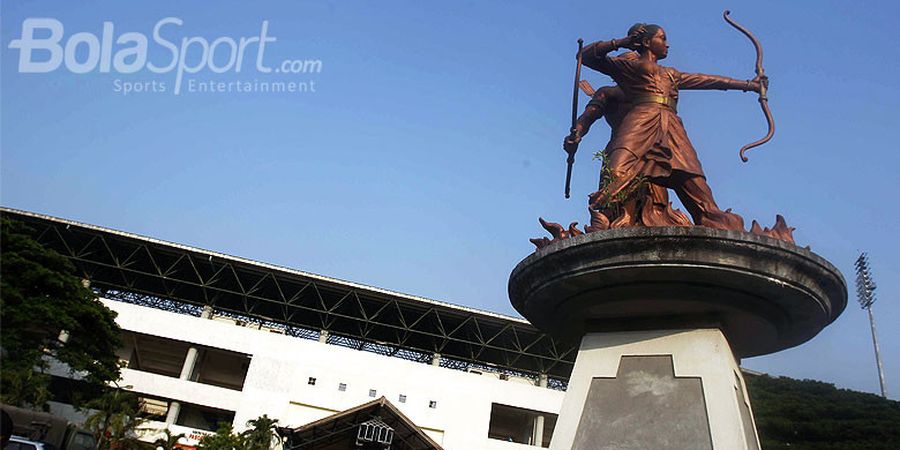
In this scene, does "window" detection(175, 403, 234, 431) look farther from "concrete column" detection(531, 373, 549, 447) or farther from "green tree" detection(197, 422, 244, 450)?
"concrete column" detection(531, 373, 549, 447)

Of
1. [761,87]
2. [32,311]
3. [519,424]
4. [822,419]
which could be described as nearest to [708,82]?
[761,87]

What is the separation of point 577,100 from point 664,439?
18.6ft

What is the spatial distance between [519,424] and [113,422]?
77.9 ft

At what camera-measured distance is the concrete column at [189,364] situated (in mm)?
31016

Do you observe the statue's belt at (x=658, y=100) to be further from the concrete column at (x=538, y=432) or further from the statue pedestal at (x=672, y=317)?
the concrete column at (x=538, y=432)

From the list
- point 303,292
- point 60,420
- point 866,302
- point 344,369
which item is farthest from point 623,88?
point 866,302

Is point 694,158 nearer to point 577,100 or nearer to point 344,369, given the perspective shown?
point 577,100

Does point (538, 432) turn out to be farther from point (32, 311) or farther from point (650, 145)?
point (650, 145)

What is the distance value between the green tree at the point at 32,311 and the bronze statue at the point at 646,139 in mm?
17946

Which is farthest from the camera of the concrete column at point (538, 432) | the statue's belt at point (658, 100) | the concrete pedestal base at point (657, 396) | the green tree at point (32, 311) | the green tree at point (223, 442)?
the concrete column at point (538, 432)

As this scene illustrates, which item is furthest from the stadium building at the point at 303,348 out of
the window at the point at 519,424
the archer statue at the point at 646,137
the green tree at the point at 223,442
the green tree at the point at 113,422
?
the archer statue at the point at 646,137

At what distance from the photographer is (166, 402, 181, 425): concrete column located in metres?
29.9

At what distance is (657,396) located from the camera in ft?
25.7

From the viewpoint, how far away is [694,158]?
9891mm
